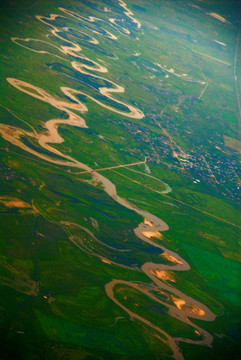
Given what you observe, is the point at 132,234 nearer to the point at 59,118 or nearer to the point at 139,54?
the point at 59,118

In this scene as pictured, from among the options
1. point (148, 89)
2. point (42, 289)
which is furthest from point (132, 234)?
point (148, 89)

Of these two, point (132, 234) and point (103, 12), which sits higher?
point (103, 12)

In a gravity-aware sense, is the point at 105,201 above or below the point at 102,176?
below

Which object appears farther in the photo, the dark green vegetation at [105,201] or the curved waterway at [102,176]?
the curved waterway at [102,176]

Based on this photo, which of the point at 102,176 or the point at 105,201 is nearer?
the point at 105,201
